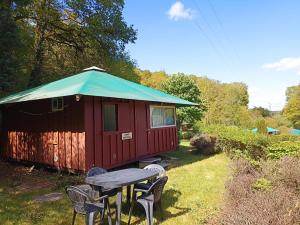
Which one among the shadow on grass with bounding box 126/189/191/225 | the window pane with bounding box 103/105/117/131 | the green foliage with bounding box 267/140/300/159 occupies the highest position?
the window pane with bounding box 103/105/117/131

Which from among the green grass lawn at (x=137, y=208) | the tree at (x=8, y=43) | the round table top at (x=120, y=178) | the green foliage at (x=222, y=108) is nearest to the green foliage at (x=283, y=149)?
the green grass lawn at (x=137, y=208)

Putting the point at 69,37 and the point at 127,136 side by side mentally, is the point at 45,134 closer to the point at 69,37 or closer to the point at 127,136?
the point at 127,136

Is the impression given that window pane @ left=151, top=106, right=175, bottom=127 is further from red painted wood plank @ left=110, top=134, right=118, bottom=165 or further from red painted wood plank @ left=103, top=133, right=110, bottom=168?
red painted wood plank @ left=103, top=133, right=110, bottom=168

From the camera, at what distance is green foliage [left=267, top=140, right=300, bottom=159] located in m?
7.69

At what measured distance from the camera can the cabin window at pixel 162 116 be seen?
1205 cm

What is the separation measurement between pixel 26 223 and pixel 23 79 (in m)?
11.3

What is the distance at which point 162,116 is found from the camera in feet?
42.1

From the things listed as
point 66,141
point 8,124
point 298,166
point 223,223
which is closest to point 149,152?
point 66,141

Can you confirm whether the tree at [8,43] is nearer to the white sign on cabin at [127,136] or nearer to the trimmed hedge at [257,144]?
the white sign on cabin at [127,136]

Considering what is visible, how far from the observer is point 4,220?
557 cm

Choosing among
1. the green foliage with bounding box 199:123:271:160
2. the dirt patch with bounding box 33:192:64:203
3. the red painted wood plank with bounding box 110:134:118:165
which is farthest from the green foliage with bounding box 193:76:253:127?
the dirt patch with bounding box 33:192:64:203

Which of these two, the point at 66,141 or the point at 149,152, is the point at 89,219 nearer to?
the point at 66,141

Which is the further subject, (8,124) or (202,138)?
(202,138)

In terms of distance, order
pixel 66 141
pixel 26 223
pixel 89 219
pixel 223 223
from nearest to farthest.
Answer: pixel 223 223 < pixel 89 219 < pixel 26 223 < pixel 66 141
